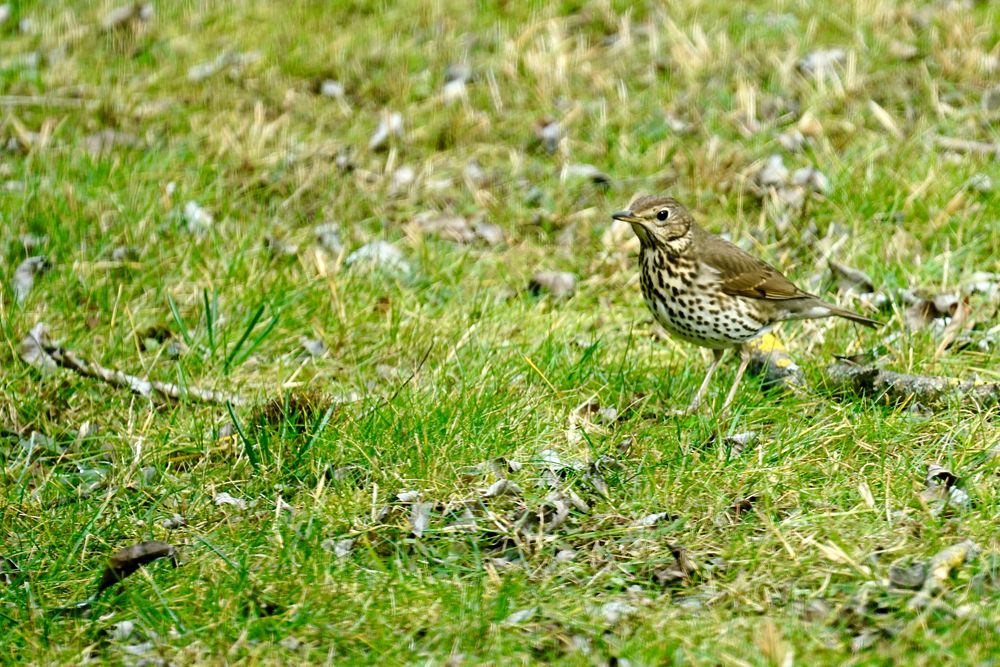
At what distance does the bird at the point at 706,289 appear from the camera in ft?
19.4

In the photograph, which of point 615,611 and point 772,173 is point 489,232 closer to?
point 772,173

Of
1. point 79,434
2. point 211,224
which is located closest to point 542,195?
point 211,224

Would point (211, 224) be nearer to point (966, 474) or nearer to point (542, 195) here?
point (542, 195)

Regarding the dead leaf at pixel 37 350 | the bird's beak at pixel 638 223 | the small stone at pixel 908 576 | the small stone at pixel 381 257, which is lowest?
the small stone at pixel 908 576

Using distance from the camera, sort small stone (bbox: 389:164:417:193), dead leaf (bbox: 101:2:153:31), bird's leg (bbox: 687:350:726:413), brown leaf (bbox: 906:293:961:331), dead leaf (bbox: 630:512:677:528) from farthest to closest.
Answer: dead leaf (bbox: 101:2:153:31)
small stone (bbox: 389:164:417:193)
brown leaf (bbox: 906:293:961:331)
bird's leg (bbox: 687:350:726:413)
dead leaf (bbox: 630:512:677:528)

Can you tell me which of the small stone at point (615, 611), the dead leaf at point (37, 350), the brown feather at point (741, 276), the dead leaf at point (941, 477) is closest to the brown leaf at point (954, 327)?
the brown feather at point (741, 276)

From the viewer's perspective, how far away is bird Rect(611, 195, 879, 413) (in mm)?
5898

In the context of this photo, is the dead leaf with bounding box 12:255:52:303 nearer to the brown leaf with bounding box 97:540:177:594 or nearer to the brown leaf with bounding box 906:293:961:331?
the brown leaf with bounding box 97:540:177:594

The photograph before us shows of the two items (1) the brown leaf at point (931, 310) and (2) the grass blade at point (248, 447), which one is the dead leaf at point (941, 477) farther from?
(2) the grass blade at point (248, 447)

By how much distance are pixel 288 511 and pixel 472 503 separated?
67 centimetres

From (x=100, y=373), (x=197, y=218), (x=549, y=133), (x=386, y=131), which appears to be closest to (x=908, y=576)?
(x=100, y=373)

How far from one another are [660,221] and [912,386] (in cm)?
129

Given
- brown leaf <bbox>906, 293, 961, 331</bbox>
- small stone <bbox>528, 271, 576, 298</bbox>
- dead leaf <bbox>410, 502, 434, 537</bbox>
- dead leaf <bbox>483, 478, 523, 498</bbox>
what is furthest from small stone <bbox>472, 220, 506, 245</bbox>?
dead leaf <bbox>410, 502, 434, 537</bbox>

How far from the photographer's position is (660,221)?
6051 mm
